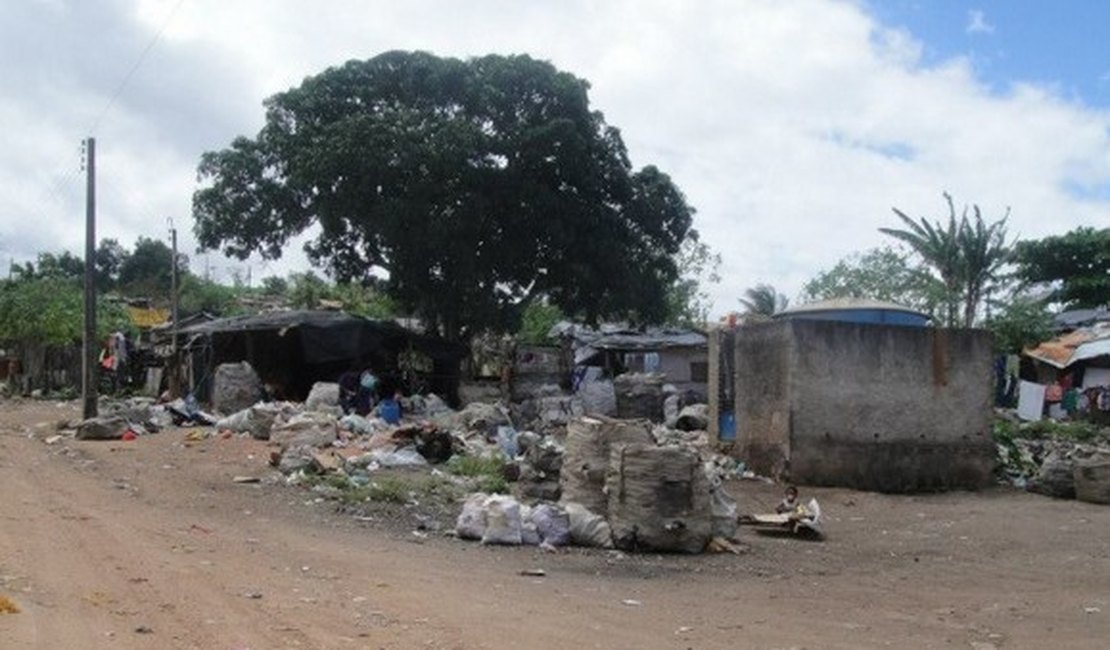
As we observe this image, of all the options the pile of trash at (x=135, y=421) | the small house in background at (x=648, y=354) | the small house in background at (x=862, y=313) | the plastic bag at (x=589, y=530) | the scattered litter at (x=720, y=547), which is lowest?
the scattered litter at (x=720, y=547)

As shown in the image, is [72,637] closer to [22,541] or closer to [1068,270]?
[22,541]

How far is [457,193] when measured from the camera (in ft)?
76.8

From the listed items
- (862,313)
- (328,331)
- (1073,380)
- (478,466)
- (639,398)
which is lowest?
(478,466)

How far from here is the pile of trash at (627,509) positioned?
8.68 meters

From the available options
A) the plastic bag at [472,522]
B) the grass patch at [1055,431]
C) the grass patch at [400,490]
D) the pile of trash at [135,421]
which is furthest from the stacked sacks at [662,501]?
the grass patch at [1055,431]

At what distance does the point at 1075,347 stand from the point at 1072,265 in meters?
10.9

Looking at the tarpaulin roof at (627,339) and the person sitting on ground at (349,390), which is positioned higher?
the tarpaulin roof at (627,339)

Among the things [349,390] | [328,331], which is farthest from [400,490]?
[328,331]

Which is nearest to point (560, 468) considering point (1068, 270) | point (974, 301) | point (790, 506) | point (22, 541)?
point (790, 506)

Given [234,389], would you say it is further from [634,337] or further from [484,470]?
[634,337]

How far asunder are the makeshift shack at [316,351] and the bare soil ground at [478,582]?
11.0 meters

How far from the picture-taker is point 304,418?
1598cm

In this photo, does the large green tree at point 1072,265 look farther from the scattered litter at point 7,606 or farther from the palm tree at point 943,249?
the scattered litter at point 7,606

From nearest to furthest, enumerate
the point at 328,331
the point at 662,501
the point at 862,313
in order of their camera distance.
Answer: the point at 662,501, the point at 862,313, the point at 328,331
